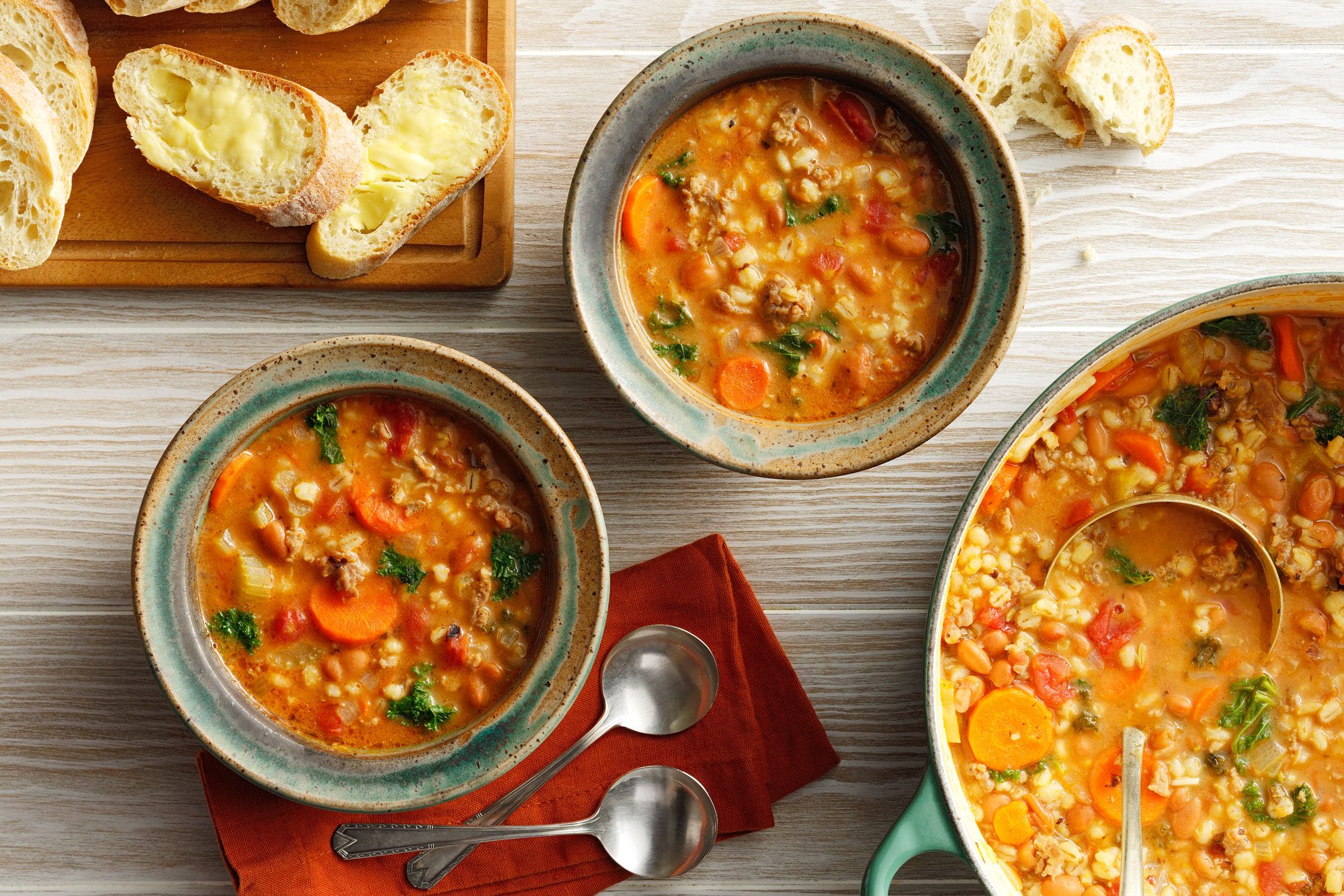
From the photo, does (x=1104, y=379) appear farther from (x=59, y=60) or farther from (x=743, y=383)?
(x=59, y=60)

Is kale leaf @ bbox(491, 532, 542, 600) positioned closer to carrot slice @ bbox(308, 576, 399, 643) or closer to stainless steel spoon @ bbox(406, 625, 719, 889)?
carrot slice @ bbox(308, 576, 399, 643)

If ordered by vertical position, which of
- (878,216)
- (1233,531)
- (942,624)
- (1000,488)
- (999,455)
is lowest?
(942,624)

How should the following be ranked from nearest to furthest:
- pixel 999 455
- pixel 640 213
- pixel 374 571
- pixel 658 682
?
pixel 999 455
pixel 374 571
pixel 640 213
pixel 658 682

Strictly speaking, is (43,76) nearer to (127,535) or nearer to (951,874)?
(127,535)

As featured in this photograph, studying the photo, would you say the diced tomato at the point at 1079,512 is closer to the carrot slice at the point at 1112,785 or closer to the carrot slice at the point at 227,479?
the carrot slice at the point at 1112,785

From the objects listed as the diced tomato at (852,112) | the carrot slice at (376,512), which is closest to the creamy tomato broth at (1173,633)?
the diced tomato at (852,112)

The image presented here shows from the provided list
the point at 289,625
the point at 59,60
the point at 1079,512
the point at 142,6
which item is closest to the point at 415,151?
the point at 142,6
